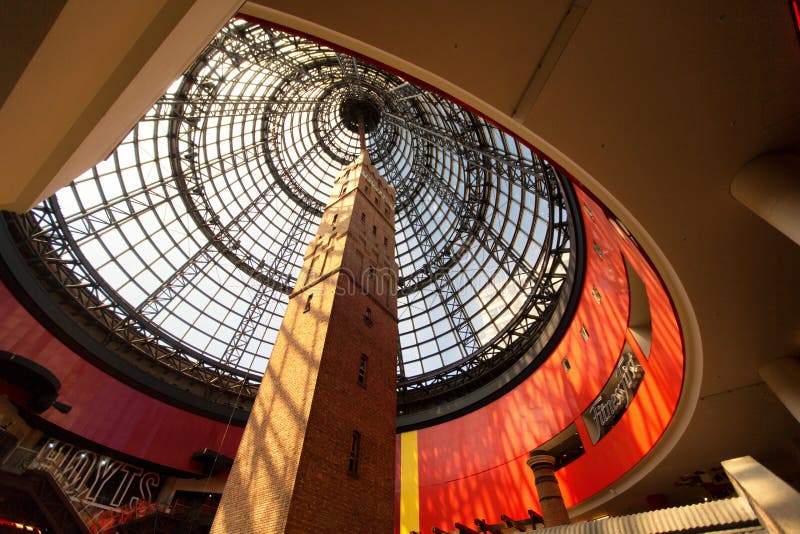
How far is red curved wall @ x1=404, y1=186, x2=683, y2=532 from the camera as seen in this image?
1184 centimetres

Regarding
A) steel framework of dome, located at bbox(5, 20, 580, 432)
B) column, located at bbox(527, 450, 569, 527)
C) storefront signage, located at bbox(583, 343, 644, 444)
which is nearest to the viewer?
column, located at bbox(527, 450, 569, 527)

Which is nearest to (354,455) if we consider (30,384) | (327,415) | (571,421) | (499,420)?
(327,415)

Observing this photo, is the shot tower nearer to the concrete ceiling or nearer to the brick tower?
the brick tower

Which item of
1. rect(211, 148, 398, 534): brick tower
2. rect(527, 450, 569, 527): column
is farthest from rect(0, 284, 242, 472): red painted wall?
rect(527, 450, 569, 527): column

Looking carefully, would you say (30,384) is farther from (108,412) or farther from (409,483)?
(409,483)

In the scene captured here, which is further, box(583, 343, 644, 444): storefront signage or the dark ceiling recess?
the dark ceiling recess

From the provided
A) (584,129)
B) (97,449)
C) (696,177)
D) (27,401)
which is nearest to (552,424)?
(696,177)

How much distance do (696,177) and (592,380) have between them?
13902mm

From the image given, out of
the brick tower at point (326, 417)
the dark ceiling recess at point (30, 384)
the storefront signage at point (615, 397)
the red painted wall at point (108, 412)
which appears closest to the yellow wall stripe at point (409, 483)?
the brick tower at point (326, 417)

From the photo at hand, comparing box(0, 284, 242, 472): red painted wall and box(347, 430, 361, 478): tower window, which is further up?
box(0, 284, 242, 472): red painted wall

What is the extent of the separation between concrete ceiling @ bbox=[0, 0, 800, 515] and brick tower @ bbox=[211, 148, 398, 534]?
29.5ft

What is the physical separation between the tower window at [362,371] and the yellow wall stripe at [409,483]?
1257 cm

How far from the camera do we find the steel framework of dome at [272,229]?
22938 mm

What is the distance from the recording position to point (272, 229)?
35.1 metres
